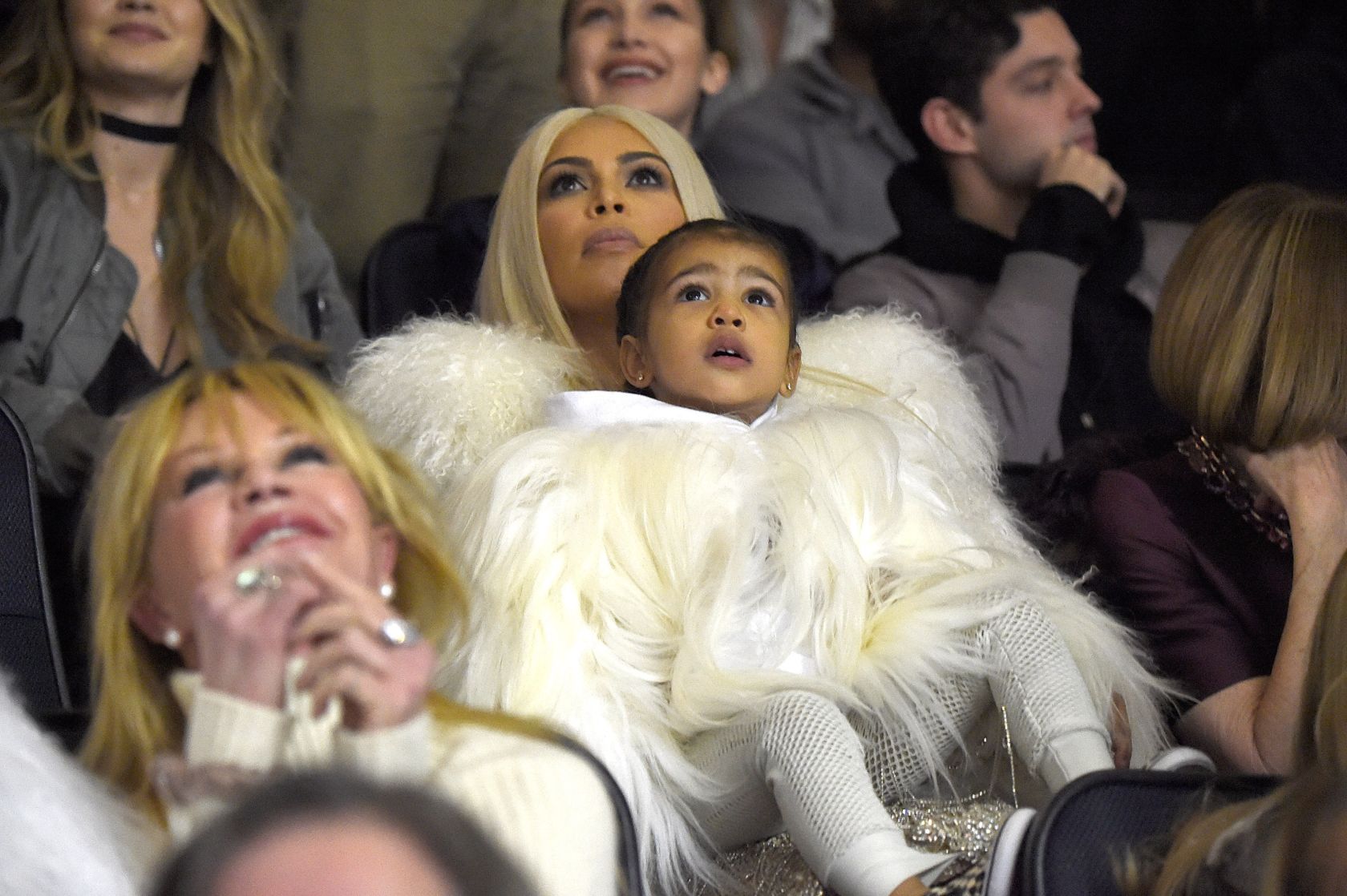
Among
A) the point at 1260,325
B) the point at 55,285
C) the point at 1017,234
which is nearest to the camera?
the point at 1260,325

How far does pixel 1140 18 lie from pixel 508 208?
1.72 m

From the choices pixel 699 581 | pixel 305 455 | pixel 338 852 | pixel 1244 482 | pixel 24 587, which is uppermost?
pixel 338 852

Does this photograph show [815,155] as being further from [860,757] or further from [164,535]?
[164,535]

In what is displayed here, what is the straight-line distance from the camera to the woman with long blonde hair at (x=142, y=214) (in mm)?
2408

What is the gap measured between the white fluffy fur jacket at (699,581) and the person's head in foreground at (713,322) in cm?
7

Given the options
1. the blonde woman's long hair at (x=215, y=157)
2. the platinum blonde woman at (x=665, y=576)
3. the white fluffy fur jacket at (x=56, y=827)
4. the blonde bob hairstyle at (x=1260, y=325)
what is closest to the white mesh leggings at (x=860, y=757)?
the platinum blonde woman at (x=665, y=576)

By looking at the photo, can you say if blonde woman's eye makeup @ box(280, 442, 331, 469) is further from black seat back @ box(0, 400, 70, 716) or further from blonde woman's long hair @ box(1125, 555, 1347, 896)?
blonde woman's long hair @ box(1125, 555, 1347, 896)

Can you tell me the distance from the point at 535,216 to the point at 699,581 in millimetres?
744

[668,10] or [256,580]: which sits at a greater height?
[668,10]

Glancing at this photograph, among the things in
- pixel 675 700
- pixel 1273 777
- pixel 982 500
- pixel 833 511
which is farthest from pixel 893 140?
pixel 1273 777

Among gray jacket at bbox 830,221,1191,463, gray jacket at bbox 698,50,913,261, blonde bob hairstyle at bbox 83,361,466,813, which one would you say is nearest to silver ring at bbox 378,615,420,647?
blonde bob hairstyle at bbox 83,361,466,813

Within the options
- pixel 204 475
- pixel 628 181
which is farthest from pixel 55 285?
pixel 204 475

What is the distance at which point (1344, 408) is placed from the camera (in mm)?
2062

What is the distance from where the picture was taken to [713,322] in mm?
2135
